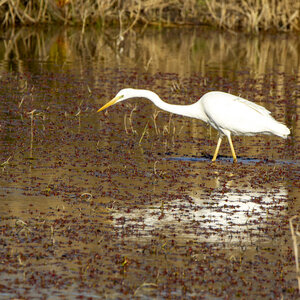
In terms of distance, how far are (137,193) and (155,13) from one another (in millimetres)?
21756

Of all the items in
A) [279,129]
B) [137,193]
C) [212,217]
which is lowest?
[212,217]

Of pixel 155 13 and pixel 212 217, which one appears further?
pixel 155 13

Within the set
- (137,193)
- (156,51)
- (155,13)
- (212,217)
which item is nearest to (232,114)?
(137,193)

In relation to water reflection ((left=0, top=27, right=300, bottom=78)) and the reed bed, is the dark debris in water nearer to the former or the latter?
water reflection ((left=0, top=27, right=300, bottom=78))

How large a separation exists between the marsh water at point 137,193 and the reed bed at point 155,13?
29.0 ft

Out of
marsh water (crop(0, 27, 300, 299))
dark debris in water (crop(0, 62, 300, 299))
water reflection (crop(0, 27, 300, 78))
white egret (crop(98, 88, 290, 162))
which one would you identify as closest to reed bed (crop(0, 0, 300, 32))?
water reflection (crop(0, 27, 300, 78))

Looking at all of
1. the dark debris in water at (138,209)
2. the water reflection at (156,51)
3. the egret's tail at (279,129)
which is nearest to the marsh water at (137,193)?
the dark debris in water at (138,209)

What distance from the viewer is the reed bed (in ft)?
87.9

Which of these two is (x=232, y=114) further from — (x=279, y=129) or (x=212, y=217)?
(x=212, y=217)

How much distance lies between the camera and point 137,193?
8695 millimetres

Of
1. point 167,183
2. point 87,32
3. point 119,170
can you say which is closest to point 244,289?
point 167,183

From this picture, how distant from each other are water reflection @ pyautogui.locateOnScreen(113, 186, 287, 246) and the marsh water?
20 millimetres

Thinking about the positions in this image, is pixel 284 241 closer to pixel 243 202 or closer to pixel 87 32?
pixel 243 202

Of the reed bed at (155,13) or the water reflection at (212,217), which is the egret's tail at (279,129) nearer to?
the water reflection at (212,217)
